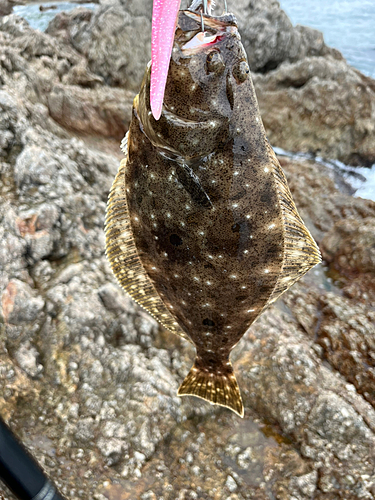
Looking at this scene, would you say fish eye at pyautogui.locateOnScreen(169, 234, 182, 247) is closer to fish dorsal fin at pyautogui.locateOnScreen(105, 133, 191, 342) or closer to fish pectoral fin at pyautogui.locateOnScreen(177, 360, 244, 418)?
fish dorsal fin at pyautogui.locateOnScreen(105, 133, 191, 342)

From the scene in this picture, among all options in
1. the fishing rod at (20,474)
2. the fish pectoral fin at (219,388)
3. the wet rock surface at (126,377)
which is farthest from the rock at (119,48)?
the fishing rod at (20,474)

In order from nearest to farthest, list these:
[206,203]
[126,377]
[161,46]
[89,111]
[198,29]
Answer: [161,46] < [198,29] < [206,203] < [126,377] < [89,111]

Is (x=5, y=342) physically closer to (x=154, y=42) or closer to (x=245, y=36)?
(x=154, y=42)

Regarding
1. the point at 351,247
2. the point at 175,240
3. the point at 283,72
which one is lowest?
the point at 351,247

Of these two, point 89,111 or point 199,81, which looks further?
point 89,111

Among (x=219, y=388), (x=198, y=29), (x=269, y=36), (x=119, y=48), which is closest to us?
(x=198, y=29)

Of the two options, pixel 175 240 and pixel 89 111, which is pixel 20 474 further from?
pixel 89 111

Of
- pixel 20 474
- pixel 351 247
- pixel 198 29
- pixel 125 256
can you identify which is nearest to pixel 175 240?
pixel 125 256

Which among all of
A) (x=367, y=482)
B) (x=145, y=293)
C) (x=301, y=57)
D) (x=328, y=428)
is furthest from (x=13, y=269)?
(x=301, y=57)
